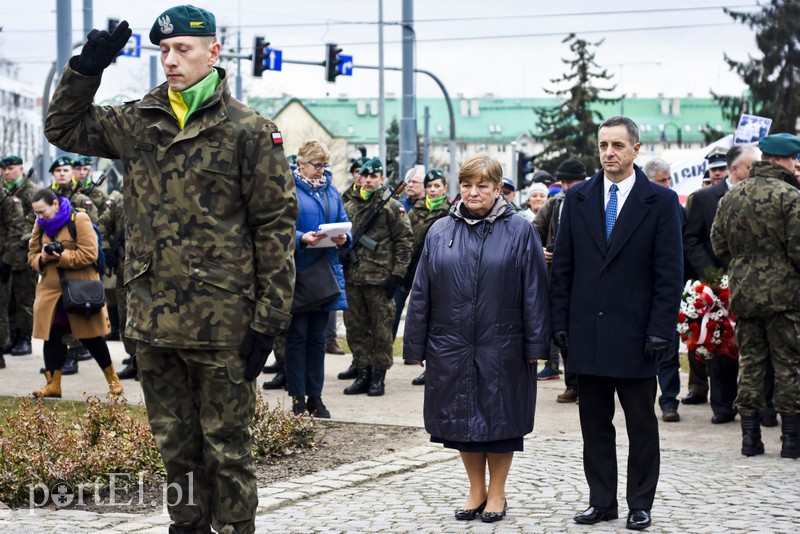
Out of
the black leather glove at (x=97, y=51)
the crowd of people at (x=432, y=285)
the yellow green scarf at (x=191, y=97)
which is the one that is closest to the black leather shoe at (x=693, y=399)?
the crowd of people at (x=432, y=285)

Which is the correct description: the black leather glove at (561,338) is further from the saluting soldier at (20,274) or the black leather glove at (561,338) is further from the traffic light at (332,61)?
the traffic light at (332,61)

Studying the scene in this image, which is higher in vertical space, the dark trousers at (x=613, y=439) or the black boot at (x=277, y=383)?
the dark trousers at (x=613, y=439)

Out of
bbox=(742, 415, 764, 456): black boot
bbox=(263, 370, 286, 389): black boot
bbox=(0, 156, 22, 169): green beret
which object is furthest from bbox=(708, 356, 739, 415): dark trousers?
bbox=(0, 156, 22, 169): green beret

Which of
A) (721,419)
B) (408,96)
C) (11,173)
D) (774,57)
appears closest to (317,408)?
(721,419)

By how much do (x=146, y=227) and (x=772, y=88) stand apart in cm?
4945

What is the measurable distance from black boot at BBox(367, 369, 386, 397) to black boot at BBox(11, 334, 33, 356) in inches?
204

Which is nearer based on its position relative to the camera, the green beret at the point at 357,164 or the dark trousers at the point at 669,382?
the dark trousers at the point at 669,382

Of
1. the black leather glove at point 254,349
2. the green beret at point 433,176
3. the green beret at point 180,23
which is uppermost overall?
the green beret at point 180,23

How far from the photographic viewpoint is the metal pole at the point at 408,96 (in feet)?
92.2

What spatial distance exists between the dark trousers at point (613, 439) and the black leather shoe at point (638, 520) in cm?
4

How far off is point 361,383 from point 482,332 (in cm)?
544

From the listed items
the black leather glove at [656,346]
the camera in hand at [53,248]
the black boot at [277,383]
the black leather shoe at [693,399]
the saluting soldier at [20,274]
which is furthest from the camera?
the saluting soldier at [20,274]

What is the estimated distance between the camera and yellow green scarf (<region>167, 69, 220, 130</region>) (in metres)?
5.26

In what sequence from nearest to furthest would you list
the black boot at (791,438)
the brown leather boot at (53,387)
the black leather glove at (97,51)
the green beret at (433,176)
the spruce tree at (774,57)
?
the black leather glove at (97,51) → the black boot at (791,438) → the brown leather boot at (53,387) → the green beret at (433,176) → the spruce tree at (774,57)
